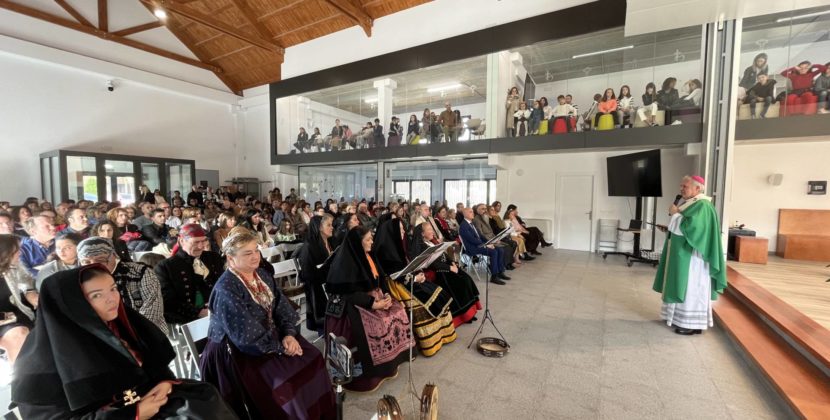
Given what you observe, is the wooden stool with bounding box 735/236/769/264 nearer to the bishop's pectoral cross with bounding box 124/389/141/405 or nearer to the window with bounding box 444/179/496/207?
the window with bounding box 444/179/496/207

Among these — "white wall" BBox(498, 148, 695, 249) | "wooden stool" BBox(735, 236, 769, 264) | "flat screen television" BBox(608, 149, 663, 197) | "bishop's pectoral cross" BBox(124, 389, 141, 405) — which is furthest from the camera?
"white wall" BBox(498, 148, 695, 249)

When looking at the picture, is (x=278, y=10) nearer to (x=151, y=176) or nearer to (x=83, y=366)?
(x=151, y=176)

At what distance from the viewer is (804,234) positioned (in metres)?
6.91

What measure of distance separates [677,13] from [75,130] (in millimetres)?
15952

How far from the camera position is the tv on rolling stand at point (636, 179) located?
7016 millimetres

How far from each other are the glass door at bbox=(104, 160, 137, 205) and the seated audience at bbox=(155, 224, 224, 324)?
436 inches

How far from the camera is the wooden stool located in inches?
246

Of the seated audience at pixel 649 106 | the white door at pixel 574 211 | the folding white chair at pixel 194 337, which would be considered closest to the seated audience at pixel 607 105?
the seated audience at pixel 649 106

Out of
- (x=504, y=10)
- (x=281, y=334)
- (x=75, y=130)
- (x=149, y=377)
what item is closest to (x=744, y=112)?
(x=504, y=10)

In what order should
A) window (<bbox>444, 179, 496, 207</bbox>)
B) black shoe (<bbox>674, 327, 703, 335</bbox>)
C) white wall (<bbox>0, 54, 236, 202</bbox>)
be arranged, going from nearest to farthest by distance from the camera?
black shoe (<bbox>674, 327, 703, 335</bbox>), white wall (<bbox>0, 54, 236, 202</bbox>), window (<bbox>444, 179, 496, 207</bbox>)

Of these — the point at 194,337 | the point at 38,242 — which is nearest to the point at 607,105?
the point at 194,337

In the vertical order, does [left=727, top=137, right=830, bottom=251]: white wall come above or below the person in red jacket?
below

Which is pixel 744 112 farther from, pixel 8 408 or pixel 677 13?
pixel 8 408

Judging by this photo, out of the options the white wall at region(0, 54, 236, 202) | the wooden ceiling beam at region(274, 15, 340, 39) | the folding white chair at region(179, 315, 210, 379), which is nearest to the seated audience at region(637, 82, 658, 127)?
the folding white chair at region(179, 315, 210, 379)
